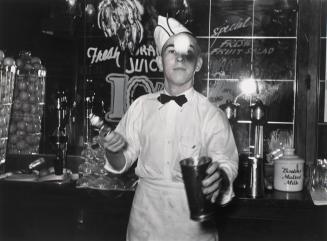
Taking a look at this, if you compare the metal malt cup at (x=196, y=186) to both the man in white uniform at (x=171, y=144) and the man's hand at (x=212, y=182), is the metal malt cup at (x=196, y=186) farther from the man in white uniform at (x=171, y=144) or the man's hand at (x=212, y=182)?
the man in white uniform at (x=171, y=144)

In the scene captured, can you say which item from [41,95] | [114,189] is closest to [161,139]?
[114,189]

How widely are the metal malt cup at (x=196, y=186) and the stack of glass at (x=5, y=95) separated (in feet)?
5.61

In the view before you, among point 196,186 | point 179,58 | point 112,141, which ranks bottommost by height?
A: point 196,186

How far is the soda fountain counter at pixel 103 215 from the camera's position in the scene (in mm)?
2262

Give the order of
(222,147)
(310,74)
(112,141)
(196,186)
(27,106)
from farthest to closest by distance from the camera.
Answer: (27,106) < (310,74) < (222,147) < (112,141) < (196,186)

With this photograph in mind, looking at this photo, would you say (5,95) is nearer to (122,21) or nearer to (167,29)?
(122,21)

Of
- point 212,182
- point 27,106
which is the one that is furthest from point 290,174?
point 27,106

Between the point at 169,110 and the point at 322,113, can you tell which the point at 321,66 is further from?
the point at 169,110

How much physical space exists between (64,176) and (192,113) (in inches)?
42.6

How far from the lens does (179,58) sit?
173cm

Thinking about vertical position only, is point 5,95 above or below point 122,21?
below

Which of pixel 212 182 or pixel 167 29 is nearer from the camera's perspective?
pixel 212 182

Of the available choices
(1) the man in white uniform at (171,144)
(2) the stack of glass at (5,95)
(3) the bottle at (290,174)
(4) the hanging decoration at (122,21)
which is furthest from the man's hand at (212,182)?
(2) the stack of glass at (5,95)

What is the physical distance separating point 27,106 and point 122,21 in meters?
0.78
